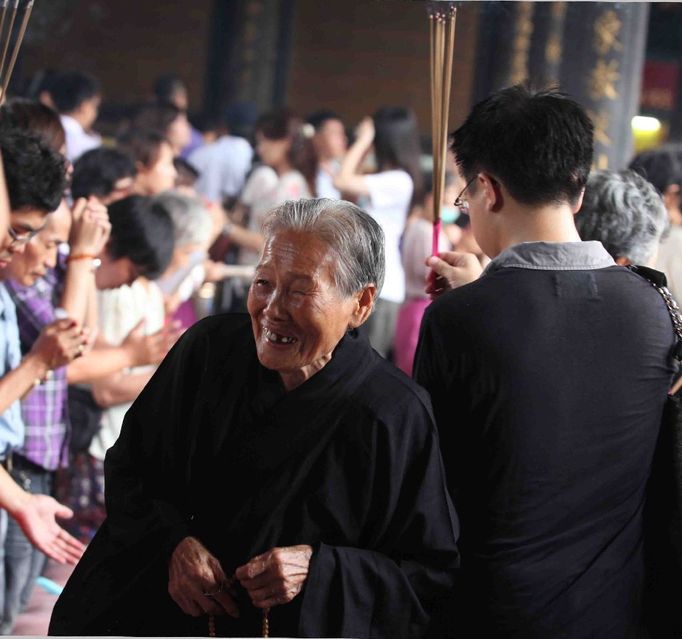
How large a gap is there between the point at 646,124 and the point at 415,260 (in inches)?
57.8

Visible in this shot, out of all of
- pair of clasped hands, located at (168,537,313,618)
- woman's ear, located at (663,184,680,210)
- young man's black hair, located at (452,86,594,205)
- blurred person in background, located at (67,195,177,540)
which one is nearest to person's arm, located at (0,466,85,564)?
blurred person in background, located at (67,195,177,540)

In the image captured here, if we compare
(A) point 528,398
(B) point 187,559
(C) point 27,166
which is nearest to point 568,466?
(A) point 528,398

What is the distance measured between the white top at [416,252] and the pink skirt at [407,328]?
0.15ft

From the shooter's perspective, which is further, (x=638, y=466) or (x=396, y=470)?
(x=638, y=466)

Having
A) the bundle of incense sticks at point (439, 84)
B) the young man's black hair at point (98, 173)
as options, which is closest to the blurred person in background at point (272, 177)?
the young man's black hair at point (98, 173)

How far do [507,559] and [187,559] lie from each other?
47 cm

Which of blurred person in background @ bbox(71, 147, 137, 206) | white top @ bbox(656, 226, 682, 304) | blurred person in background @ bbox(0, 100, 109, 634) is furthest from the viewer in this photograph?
blurred person in background @ bbox(71, 147, 137, 206)

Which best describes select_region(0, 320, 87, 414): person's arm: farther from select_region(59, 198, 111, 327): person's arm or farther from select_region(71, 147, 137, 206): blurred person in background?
select_region(71, 147, 137, 206): blurred person in background

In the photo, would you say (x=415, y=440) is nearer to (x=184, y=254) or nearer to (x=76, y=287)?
(x=76, y=287)

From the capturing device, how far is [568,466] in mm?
1761

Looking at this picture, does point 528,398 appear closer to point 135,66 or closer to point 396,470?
point 396,470

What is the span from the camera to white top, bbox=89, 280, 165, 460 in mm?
3500

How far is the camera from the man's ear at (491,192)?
180 cm

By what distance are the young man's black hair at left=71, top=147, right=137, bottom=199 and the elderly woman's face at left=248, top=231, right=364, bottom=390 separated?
2.22 m
